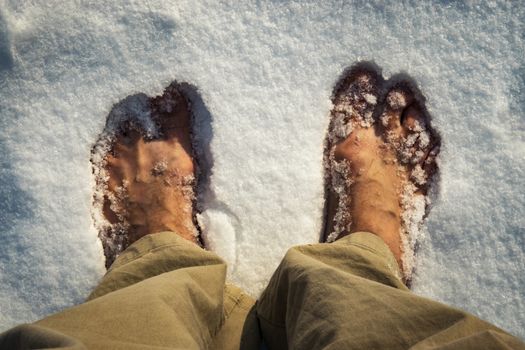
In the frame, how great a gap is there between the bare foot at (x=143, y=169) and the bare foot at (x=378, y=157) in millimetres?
413

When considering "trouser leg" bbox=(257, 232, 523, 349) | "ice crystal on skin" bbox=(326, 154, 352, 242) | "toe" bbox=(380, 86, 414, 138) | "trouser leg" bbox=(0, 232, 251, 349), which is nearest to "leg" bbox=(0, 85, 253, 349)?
"trouser leg" bbox=(0, 232, 251, 349)

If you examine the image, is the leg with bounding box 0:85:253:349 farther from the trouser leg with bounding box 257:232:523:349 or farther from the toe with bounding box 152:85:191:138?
the trouser leg with bounding box 257:232:523:349

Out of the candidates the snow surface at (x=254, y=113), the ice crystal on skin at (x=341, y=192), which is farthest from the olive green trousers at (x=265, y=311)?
the snow surface at (x=254, y=113)

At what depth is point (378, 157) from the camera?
1.41 m

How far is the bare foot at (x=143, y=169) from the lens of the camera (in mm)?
1387

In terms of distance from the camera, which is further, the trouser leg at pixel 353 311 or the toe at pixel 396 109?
the toe at pixel 396 109

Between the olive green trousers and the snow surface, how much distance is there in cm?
22

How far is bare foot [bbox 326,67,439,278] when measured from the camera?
1.36m

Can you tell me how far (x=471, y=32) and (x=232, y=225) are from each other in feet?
2.77

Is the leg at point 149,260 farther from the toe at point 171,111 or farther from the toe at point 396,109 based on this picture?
the toe at point 396,109

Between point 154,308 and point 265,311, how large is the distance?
0.32 meters

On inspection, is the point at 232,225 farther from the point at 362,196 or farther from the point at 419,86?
the point at 419,86

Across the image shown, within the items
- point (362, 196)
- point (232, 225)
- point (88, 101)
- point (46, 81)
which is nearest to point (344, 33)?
point (362, 196)

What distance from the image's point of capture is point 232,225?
1.38 meters
